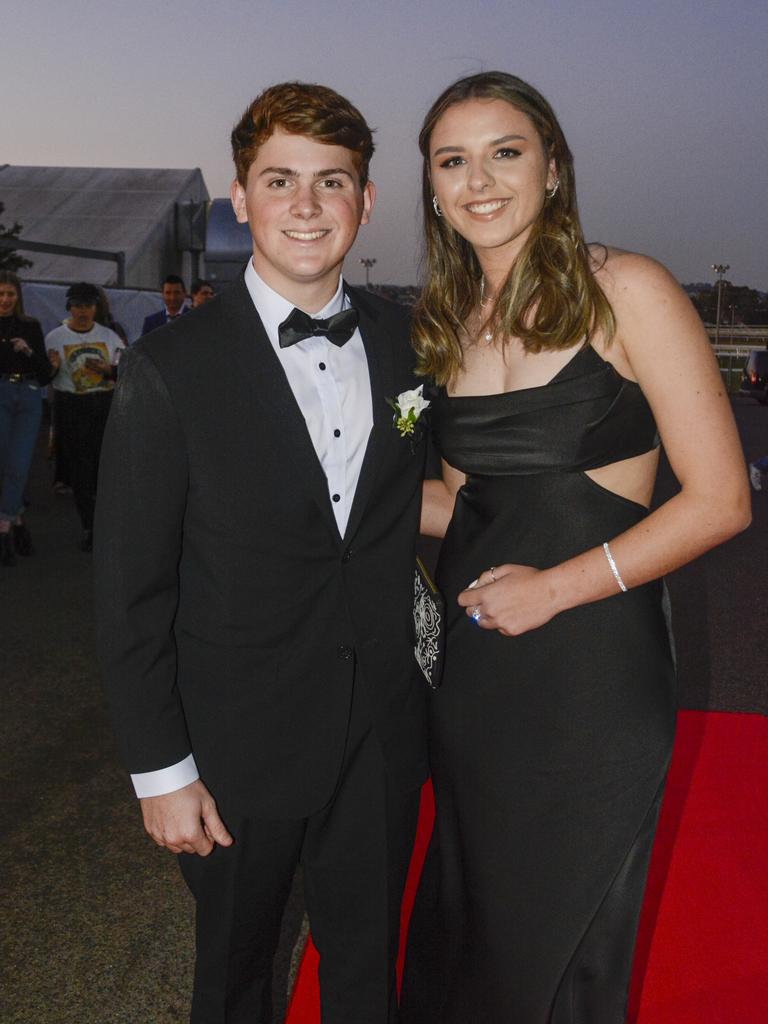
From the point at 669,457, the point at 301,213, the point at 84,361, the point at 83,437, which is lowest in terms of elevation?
the point at 83,437

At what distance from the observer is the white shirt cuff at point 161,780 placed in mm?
1761

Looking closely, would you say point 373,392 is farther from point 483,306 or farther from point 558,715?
point 558,715

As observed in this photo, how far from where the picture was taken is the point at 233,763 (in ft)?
6.02

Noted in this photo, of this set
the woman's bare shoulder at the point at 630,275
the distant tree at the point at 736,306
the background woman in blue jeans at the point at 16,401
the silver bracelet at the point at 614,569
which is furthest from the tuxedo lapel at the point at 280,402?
the distant tree at the point at 736,306

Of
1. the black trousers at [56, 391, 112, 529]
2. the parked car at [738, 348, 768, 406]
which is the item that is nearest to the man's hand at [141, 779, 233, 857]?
the black trousers at [56, 391, 112, 529]

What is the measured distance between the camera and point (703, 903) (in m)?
2.72

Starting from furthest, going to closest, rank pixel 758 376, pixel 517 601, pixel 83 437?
pixel 758 376 → pixel 83 437 → pixel 517 601

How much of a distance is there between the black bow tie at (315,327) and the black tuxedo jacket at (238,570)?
47 mm

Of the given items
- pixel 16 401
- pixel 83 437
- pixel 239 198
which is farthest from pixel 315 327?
pixel 83 437

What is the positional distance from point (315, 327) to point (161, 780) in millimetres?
895

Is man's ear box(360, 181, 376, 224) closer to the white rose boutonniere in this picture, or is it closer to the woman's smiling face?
the woman's smiling face

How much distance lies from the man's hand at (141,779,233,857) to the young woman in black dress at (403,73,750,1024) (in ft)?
1.74

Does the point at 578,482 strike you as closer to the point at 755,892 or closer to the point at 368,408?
the point at 368,408

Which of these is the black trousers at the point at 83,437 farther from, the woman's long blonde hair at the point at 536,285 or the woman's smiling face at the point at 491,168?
the woman's smiling face at the point at 491,168
